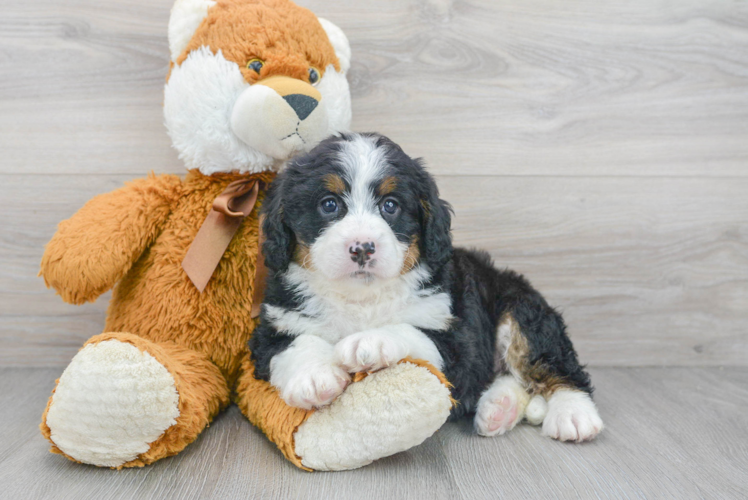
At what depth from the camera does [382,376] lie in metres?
1.47

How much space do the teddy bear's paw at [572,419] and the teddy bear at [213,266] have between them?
1.58 feet

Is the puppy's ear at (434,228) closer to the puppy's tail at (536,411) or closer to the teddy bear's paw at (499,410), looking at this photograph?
the teddy bear's paw at (499,410)

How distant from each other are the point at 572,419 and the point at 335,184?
1.03 m

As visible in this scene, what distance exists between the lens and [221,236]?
182cm

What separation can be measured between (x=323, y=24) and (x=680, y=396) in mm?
1955

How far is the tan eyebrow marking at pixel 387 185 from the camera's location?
60.7 inches

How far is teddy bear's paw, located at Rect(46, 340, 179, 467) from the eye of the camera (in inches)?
55.4

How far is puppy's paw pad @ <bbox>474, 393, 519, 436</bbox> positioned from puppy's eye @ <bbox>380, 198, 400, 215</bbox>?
71 centimetres

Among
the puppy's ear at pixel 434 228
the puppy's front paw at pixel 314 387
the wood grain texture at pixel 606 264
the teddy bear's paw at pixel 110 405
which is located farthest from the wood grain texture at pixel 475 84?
the puppy's front paw at pixel 314 387

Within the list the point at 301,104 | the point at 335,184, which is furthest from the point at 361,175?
the point at 301,104

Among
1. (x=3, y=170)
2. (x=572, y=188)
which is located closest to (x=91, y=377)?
(x=3, y=170)

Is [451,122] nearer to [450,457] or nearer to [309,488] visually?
[450,457]

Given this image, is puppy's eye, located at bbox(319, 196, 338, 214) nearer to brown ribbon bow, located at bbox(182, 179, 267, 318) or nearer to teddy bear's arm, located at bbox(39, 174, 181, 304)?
brown ribbon bow, located at bbox(182, 179, 267, 318)

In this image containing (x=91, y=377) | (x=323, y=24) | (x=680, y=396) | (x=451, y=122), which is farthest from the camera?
(x=451, y=122)
